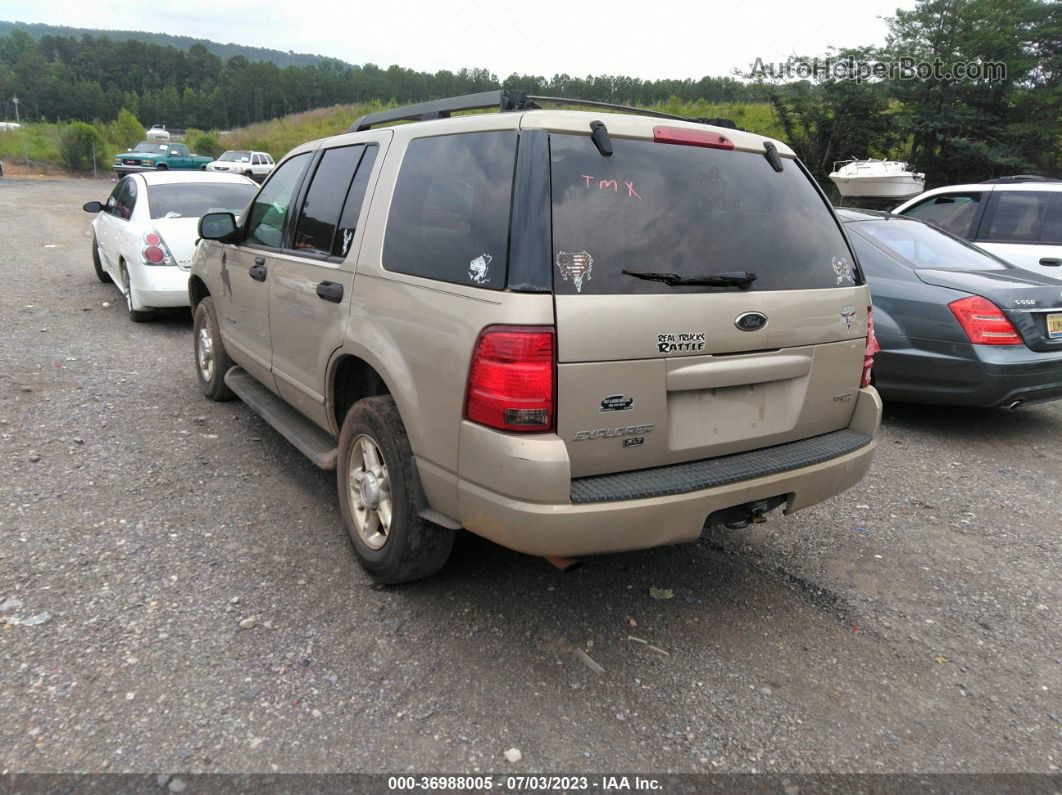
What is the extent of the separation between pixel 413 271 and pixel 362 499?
1.07m

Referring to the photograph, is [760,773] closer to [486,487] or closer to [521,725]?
[521,725]

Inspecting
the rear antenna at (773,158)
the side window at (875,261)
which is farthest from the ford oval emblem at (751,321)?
the side window at (875,261)

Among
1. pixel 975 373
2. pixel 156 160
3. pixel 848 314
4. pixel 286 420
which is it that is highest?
pixel 848 314

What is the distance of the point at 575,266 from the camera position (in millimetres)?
2525

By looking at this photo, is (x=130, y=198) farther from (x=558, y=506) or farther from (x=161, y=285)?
(x=558, y=506)

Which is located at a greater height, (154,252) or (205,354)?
(154,252)

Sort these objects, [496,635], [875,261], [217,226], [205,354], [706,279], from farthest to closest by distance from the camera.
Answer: [875,261] < [205,354] < [217,226] < [496,635] < [706,279]

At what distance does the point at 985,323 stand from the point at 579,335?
13.3 ft

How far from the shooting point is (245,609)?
3068 mm

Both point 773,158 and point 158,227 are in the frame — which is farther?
point 158,227

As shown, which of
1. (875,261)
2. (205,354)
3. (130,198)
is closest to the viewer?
(205,354)

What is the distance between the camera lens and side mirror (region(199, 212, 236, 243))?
460cm

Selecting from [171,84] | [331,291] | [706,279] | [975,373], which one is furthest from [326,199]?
[171,84]

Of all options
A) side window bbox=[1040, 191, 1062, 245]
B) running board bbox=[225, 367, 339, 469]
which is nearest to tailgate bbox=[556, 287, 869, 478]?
running board bbox=[225, 367, 339, 469]
